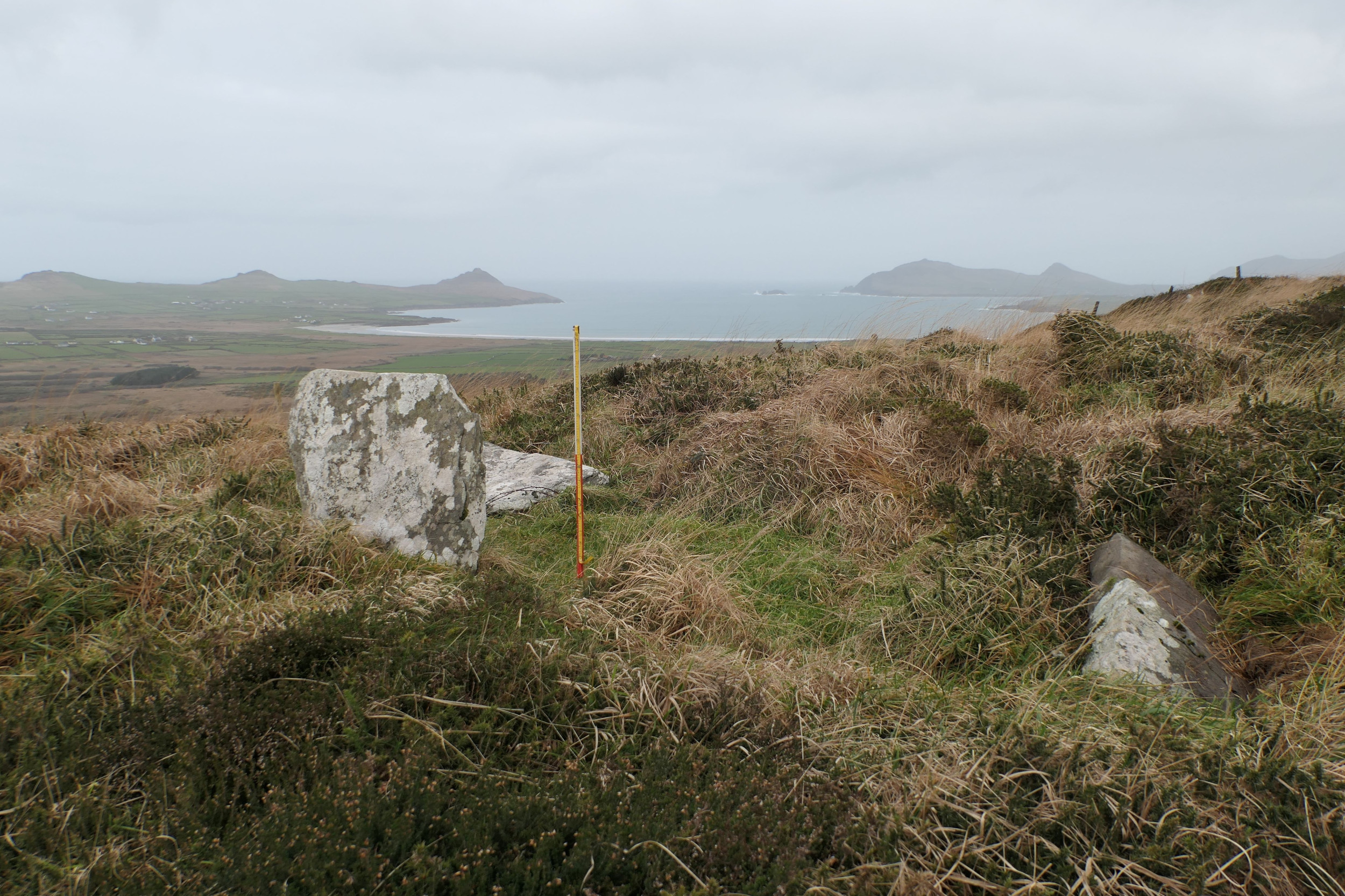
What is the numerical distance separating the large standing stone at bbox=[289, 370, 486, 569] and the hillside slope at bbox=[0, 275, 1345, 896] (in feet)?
1.05

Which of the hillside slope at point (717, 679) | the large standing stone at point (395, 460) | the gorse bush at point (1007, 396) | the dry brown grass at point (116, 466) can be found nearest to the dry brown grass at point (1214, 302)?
the gorse bush at point (1007, 396)

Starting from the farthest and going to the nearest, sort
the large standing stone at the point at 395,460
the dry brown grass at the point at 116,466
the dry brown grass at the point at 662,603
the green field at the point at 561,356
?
the green field at the point at 561,356, the large standing stone at the point at 395,460, the dry brown grass at the point at 116,466, the dry brown grass at the point at 662,603

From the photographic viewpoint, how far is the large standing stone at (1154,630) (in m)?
3.21

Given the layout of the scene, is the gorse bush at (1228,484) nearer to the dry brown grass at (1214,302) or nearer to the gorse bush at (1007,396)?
the gorse bush at (1007,396)

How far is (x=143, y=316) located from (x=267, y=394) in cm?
8230

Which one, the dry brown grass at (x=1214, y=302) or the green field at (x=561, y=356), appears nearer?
the dry brown grass at (x=1214, y=302)

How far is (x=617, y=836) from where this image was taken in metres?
2.05

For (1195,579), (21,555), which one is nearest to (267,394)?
(21,555)

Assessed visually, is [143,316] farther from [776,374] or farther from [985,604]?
[985,604]

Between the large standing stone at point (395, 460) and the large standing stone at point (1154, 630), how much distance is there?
388cm

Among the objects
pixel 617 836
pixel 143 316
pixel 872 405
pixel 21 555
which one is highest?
pixel 143 316

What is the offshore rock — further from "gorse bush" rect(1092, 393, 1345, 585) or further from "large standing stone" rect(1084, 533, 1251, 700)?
"large standing stone" rect(1084, 533, 1251, 700)

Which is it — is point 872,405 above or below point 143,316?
below

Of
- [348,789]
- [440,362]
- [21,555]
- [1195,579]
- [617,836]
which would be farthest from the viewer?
[440,362]
